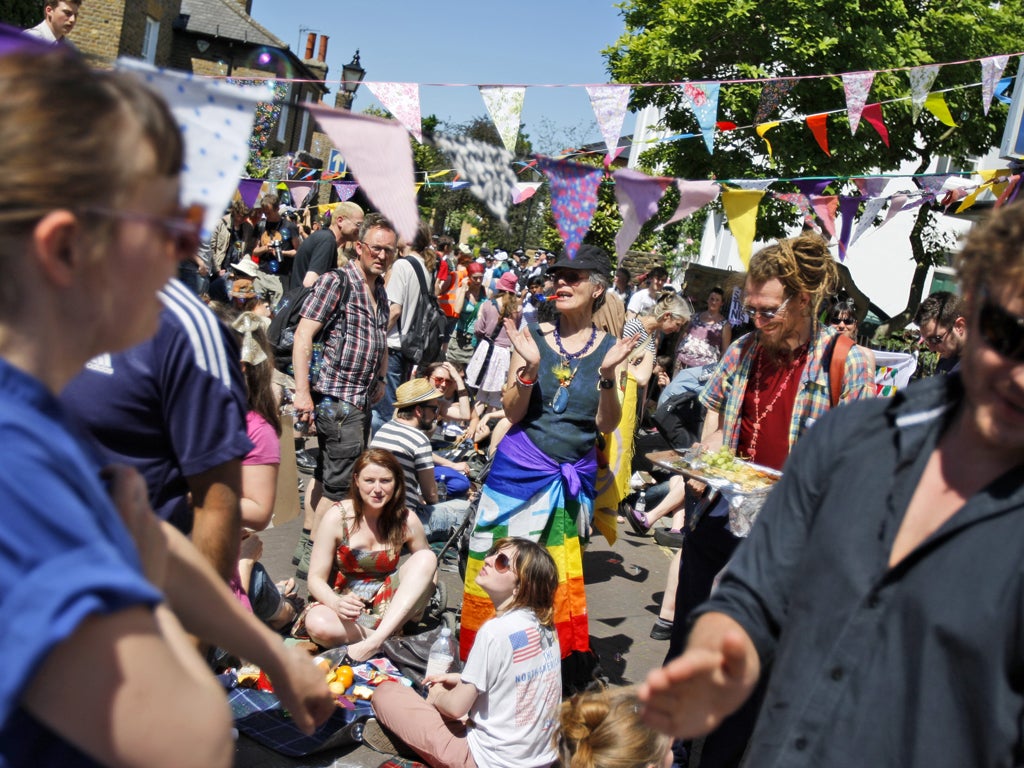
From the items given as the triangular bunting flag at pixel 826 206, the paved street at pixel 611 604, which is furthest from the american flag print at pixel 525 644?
the triangular bunting flag at pixel 826 206

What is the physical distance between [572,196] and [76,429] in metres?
3.32

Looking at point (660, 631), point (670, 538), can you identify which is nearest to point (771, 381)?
point (660, 631)

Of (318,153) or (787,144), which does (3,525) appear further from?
(318,153)

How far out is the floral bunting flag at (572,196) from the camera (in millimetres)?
4148

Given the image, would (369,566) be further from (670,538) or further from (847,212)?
(847,212)

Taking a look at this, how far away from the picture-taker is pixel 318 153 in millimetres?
43594

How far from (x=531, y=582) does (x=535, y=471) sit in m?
0.76

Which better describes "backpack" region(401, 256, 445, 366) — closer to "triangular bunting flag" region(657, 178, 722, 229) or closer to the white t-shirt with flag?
"triangular bunting flag" region(657, 178, 722, 229)

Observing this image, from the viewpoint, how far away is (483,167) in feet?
10.7

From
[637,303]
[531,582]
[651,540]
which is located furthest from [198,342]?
[637,303]

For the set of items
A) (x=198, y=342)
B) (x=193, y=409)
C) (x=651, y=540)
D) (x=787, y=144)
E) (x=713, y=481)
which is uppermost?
(x=787, y=144)

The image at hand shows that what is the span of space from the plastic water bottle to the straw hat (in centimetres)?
181

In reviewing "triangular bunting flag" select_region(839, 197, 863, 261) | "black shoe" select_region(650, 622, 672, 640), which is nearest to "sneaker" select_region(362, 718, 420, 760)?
"black shoe" select_region(650, 622, 672, 640)

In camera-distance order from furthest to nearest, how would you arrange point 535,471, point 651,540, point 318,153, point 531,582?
point 318,153 → point 651,540 → point 535,471 → point 531,582
